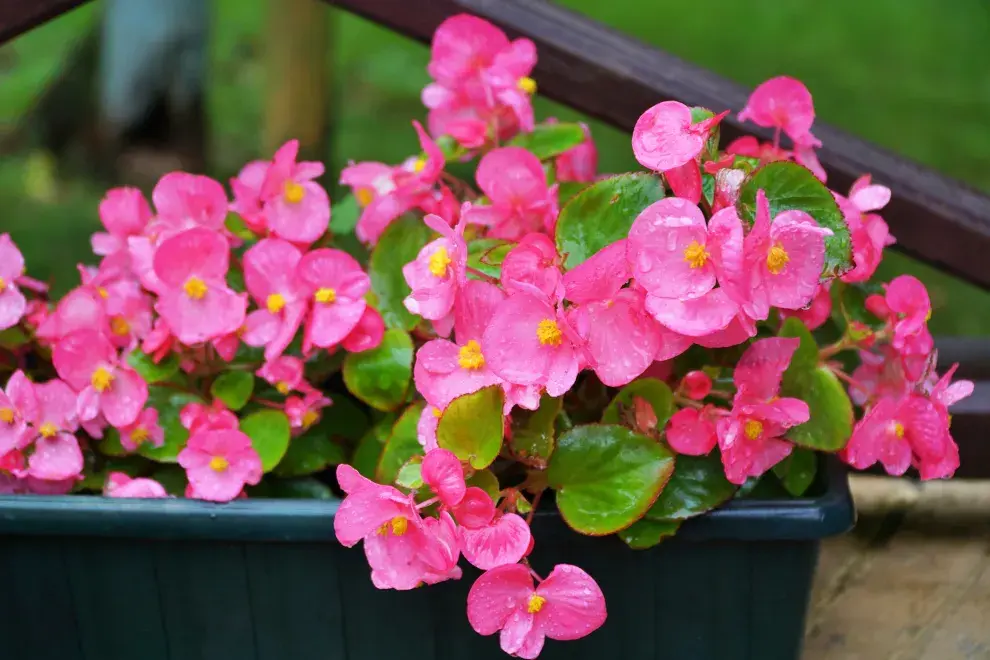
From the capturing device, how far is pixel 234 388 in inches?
31.3

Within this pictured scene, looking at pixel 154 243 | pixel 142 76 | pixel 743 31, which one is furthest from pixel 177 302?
pixel 743 31

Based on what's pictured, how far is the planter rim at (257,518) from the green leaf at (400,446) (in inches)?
1.8

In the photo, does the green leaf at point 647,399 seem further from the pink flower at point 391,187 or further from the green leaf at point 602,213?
the pink flower at point 391,187

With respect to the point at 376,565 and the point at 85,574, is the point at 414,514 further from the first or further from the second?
the point at 85,574

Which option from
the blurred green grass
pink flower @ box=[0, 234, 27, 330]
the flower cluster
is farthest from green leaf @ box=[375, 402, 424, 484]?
the blurred green grass

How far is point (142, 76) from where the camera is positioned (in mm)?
1955


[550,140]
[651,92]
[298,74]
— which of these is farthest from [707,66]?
[550,140]

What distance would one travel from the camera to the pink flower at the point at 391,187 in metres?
0.80

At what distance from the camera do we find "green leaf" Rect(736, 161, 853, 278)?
64cm

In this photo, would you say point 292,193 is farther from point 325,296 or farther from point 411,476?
point 411,476

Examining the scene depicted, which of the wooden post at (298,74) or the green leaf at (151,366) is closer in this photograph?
the green leaf at (151,366)

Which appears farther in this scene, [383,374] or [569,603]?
[383,374]

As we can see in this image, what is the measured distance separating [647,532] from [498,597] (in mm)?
124

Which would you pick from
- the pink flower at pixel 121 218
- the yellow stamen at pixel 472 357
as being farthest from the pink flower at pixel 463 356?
the pink flower at pixel 121 218
